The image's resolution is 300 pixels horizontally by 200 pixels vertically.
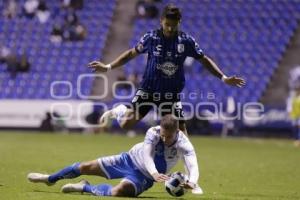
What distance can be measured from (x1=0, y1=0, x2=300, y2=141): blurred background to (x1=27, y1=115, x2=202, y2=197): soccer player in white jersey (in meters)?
17.5

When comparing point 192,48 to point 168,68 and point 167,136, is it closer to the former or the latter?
point 168,68

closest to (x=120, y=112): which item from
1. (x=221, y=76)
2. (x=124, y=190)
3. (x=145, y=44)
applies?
(x=145, y=44)

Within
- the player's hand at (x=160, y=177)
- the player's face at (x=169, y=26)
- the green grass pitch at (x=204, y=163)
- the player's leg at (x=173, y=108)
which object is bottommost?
the green grass pitch at (x=204, y=163)

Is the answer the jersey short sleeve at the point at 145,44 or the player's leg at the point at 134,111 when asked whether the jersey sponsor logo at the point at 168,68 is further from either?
the player's leg at the point at 134,111

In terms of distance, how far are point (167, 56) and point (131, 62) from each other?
21.2 m

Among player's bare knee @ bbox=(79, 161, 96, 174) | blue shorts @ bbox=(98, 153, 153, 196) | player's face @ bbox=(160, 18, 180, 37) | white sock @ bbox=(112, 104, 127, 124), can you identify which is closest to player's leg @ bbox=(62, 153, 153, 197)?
blue shorts @ bbox=(98, 153, 153, 196)

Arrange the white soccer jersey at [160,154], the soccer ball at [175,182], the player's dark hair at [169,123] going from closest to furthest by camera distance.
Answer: the soccer ball at [175,182] → the player's dark hair at [169,123] → the white soccer jersey at [160,154]

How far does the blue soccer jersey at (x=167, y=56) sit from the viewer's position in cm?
1092

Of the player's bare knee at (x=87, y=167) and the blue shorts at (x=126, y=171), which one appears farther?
the player's bare knee at (x=87, y=167)

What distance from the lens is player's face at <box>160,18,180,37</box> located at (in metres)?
10.6

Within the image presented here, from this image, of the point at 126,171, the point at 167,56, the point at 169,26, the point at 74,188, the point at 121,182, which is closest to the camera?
the point at 121,182

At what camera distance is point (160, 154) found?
9.63 meters

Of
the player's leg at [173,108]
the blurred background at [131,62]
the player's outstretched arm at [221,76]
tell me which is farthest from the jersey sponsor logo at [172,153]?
the blurred background at [131,62]

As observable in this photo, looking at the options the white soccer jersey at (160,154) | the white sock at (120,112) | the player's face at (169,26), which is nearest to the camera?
the white soccer jersey at (160,154)
